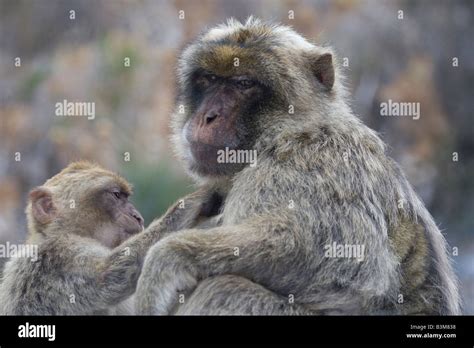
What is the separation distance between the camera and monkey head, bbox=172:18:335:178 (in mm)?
7926

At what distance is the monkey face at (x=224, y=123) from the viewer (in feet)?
25.9

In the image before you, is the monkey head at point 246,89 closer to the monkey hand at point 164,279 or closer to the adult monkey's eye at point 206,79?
the adult monkey's eye at point 206,79

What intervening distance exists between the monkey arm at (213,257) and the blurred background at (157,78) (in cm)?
901

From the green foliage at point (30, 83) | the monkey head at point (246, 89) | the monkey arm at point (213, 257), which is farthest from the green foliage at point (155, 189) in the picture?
the monkey arm at point (213, 257)

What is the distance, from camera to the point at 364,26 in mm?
19469

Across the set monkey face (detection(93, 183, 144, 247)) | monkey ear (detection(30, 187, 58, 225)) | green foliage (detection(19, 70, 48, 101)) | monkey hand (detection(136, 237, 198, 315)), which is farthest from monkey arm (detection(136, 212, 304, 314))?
green foliage (detection(19, 70, 48, 101))

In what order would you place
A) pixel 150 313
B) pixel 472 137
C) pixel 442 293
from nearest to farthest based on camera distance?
1. pixel 150 313
2. pixel 442 293
3. pixel 472 137

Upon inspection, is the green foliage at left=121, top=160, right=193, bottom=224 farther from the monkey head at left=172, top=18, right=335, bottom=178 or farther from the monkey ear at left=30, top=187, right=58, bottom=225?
the monkey head at left=172, top=18, right=335, bottom=178

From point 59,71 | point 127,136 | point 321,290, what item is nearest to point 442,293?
point 321,290

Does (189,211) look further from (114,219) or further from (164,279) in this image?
(164,279)

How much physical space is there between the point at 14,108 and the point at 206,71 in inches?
421

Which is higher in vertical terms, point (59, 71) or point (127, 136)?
point (59, 71)

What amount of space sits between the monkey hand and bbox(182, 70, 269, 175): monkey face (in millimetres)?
966

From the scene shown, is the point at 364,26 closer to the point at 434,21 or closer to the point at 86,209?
the point at 434,21
